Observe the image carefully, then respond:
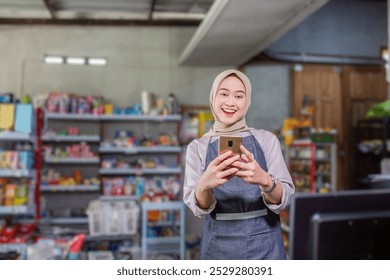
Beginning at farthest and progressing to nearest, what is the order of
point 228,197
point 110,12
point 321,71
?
point 321,71 < point 110,12 < point 228,197

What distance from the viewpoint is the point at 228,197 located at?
133 cm

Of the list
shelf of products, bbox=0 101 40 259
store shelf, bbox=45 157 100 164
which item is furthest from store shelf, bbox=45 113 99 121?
shelf of products, bbox=0 101 40 259

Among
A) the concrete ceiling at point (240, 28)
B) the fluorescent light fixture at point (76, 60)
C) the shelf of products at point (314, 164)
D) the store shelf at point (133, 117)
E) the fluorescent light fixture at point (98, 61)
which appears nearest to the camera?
the concrete ceiling at point (240, 28)

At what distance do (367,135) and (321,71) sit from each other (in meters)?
1.07

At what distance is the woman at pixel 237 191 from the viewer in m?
1.31

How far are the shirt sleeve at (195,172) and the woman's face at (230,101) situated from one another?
4.7 inches

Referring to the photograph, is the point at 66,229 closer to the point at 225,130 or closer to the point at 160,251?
the point at 160,251

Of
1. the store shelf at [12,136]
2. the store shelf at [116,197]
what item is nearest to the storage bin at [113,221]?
the store shelf at [12,136]

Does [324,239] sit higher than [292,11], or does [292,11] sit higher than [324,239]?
[292,11]

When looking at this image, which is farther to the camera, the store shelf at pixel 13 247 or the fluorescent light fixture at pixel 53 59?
the fluorescent light fixture at pixel 53 59

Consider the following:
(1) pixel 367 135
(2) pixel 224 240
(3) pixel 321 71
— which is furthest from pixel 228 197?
(1) pixel 367 135

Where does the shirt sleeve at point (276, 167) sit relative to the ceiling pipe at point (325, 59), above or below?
below

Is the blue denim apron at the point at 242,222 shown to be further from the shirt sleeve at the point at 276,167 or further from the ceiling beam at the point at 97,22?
the ceiling beam at the point at 97,22

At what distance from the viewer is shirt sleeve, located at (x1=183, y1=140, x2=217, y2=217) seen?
1.33 meters
